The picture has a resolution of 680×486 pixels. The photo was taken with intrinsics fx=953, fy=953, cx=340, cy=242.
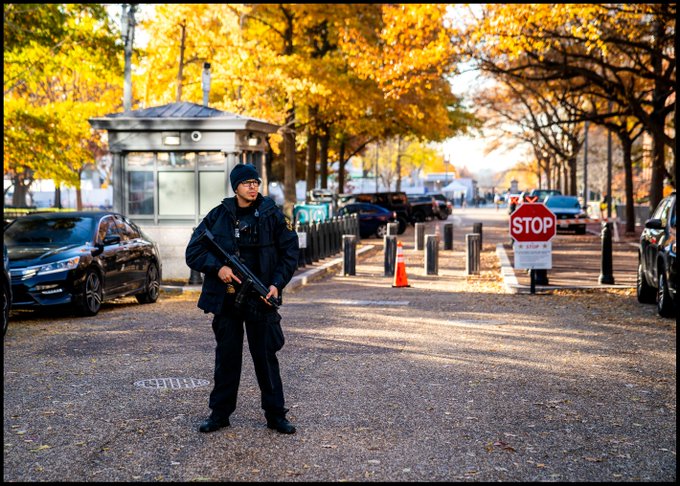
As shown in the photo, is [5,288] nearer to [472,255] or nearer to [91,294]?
[91,294]

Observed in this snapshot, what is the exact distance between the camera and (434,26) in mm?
23922

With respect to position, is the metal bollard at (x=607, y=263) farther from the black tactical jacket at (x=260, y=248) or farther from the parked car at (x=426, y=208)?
the parked car at (x=426, y=208)

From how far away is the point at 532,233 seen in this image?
1658 centimetres

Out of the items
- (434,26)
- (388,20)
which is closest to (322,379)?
(434,26)

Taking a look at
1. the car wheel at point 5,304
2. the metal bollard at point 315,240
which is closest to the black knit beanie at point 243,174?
the car wheel at point 5,304

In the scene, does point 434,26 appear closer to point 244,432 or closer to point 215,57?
point 215,57

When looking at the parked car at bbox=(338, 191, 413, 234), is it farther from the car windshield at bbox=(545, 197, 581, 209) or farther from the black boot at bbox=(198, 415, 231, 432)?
the black boot at bbox=(198, 415, 231, 432)

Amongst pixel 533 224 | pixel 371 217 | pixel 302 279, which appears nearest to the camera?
pixel 533 224

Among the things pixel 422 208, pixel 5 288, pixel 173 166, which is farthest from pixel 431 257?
pixel 422 208

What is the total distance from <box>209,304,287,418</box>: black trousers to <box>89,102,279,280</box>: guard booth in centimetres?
1316

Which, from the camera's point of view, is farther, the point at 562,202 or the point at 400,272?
the point at 562,202

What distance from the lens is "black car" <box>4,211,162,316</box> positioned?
1316cm

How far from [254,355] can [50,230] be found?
8.90m

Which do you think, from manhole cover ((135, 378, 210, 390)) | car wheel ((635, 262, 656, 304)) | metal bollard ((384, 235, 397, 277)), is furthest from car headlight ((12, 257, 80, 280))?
metal bollard ((384, 235, 397, 277))
